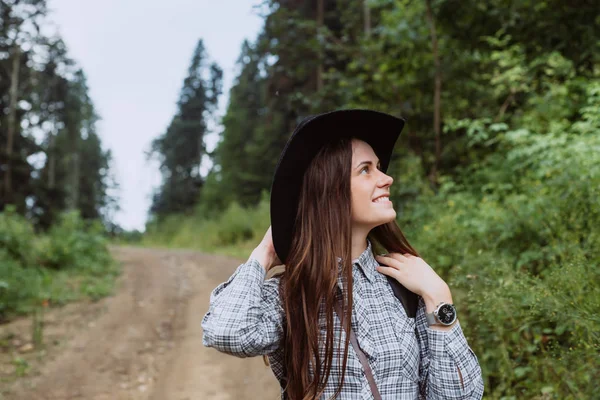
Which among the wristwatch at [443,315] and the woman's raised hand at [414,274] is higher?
the woman's raised hand at [414,274]

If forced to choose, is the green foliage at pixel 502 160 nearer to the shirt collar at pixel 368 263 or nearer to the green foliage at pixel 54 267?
the shirt collar at pixel 368 263

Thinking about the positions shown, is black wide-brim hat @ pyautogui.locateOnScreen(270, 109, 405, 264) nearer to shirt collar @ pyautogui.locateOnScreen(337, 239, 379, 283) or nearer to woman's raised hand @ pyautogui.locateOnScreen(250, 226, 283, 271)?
woman's raised hand @ pyautogui.locateOnScreen(250, 226, 283, 271)

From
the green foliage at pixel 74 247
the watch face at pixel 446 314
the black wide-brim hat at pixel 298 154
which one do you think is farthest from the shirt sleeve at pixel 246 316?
the green foliage at pixel 74 247

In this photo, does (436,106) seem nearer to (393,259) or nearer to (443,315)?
(393,259)

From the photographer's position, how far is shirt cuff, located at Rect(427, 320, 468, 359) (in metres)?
1.54

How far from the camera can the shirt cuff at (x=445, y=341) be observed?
154cm

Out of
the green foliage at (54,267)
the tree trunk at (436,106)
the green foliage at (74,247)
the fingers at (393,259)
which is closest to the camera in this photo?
the fingers at (393,259)

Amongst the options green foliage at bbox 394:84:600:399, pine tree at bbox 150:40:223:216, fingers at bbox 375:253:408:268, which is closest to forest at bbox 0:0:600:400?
green foliage at bbox 394:84:600:399

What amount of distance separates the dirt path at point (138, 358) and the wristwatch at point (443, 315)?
11.4ft

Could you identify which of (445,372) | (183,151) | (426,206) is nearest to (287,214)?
(445,372)

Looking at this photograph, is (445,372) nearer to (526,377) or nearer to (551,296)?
(551,296)

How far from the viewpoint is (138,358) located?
5.94 m

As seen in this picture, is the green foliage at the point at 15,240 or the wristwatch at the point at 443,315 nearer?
the wristwatch at the point at 443,315

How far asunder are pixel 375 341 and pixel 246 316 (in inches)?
16.5
